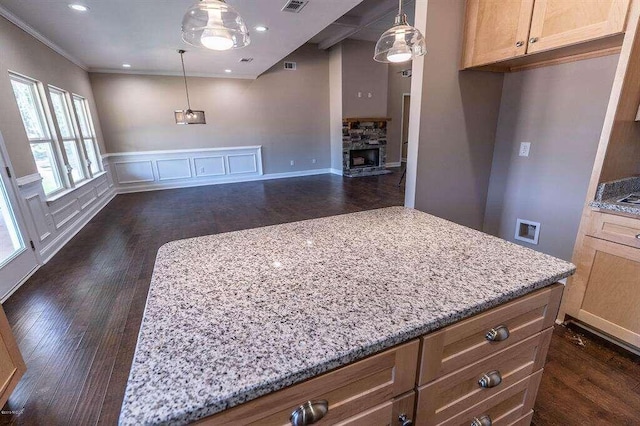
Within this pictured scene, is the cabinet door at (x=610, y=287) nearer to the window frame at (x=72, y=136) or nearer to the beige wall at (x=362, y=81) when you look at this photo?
the window frame at (x=72, y=136)

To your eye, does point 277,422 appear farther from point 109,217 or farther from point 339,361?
point 109,217

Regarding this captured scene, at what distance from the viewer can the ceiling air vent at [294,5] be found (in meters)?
3.01

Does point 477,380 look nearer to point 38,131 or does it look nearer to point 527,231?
point 527,231

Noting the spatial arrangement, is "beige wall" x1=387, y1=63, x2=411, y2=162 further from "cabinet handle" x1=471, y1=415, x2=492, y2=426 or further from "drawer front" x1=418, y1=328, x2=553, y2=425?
"cabinet handle" x1=471, y1=415, x2=492, y2=426

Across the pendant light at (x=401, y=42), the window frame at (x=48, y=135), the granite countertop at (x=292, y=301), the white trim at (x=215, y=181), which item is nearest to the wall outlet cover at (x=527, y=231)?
the granite countertop at (x=292, y=301)

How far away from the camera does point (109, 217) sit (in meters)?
4.79

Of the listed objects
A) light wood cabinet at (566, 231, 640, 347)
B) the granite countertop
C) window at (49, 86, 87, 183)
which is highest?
window at (49, 86, 87, 183)

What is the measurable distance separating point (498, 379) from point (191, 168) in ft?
23.5

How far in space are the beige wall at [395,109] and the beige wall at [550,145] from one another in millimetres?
6465

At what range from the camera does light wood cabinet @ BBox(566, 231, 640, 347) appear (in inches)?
65.1

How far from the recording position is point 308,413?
604mm

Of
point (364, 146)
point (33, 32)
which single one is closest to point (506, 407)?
point (33, 32)

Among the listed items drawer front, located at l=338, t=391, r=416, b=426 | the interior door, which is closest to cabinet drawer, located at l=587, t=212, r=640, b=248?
drawer front, located at l=338, t=391, r=416, b=426

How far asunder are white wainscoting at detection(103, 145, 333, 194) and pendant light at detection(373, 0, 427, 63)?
6.28m
